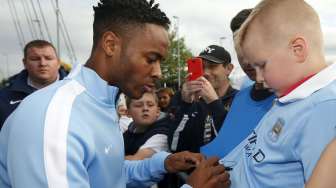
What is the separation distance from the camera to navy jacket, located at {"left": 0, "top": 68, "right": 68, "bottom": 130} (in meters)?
4.48

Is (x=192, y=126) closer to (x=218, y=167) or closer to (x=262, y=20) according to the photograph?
(x=218, y=167)

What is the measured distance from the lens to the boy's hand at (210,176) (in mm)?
1728

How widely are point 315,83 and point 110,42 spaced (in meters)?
0.88

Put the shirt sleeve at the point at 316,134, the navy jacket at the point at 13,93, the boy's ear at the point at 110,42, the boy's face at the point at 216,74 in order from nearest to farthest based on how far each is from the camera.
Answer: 1. the shirt sleeve at the point at 316,134
2. the boy's ear at the point at 110,42
3. the boy's face at the point at 216,74
4. the navy jacket at the point at 13,93

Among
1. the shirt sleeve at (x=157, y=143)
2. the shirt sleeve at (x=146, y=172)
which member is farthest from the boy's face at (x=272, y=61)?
the shirt sleeve at (x=157, y=143)

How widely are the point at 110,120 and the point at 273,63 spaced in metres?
0.70

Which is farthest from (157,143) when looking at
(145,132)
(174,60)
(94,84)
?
(174,60)

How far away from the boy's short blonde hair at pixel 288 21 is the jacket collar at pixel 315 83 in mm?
120

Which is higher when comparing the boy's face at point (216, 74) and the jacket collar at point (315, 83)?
the jacket collar at point (315, 83)

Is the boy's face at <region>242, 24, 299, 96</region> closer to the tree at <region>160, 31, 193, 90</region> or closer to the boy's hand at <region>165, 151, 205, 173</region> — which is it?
the boy's hand at <region>165, 151, 205, 173</region>

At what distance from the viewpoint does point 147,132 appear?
3.64m

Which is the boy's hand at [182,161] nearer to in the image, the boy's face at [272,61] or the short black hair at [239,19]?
the boy's face at [272,61]

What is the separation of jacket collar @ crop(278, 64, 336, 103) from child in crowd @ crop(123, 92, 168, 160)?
1947mm

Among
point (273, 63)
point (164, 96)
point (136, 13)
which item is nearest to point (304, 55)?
point (273, 63)
